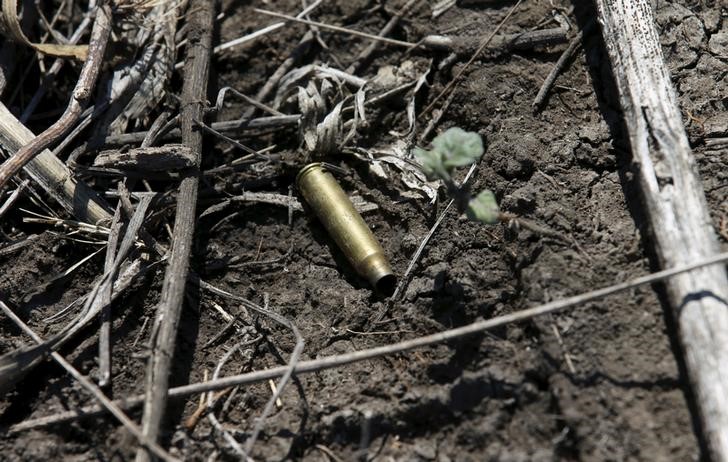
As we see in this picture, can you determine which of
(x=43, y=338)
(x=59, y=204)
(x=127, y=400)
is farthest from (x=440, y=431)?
(x=59, y=204)

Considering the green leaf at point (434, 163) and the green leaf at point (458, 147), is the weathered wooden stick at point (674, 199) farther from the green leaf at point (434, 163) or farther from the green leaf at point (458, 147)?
the green leaf at point (434, 163)

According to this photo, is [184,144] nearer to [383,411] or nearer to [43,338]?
[43,338]

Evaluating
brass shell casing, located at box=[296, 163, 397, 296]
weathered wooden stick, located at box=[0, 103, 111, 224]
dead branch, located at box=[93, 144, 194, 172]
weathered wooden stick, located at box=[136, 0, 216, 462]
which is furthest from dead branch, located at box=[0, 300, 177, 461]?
brass shell casing, located at box=[296, 163, 397, 296]

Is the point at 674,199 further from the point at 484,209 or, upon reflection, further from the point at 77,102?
the point at 77,102

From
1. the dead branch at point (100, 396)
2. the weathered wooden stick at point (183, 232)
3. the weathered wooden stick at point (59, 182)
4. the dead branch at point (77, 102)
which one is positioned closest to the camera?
the dead branch at point (100, 396)

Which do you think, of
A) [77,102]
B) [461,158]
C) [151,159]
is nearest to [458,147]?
[461,158]

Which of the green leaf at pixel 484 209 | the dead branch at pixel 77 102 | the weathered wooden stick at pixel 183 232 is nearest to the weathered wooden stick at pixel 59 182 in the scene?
the dead branch at pixel 77 102
